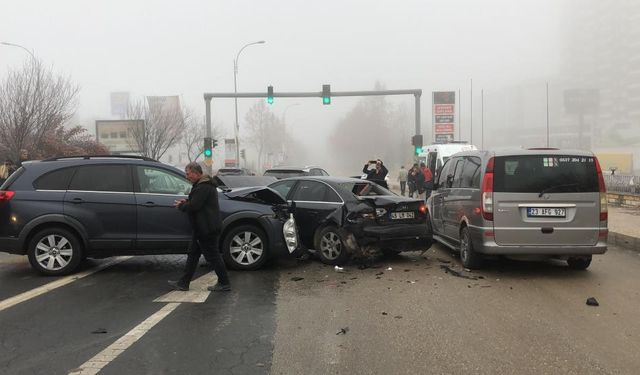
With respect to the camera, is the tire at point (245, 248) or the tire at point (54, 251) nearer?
the tire at point (54, 251)

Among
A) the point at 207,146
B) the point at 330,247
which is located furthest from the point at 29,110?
the point at 330,247

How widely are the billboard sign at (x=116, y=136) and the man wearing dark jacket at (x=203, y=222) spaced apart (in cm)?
3852

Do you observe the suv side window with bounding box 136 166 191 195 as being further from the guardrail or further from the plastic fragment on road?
the guardrail

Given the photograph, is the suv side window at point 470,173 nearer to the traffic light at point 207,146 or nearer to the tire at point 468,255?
the tire at point 468,255

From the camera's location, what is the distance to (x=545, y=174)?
7.58 metres

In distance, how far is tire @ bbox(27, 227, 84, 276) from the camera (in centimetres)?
771

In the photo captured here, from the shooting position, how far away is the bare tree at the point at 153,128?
1604 inches

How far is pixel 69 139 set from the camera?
31234 millimetres

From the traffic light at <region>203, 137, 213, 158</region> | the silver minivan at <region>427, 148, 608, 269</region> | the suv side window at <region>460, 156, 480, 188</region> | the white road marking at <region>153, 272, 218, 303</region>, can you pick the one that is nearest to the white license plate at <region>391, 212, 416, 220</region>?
the suv side window at <region>460, 156, 480, 188</region>

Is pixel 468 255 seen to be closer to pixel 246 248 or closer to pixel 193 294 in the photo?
pixel 246 248

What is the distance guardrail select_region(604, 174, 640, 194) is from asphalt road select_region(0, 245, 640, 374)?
11.4 meters

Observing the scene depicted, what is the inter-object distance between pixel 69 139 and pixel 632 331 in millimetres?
31642

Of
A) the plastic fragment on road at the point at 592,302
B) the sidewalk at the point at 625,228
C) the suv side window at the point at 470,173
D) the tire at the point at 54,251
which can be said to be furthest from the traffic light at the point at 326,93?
the plastic fragment on road at the point at 592,302

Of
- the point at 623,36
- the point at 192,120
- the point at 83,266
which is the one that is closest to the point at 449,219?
the point at 83,266
